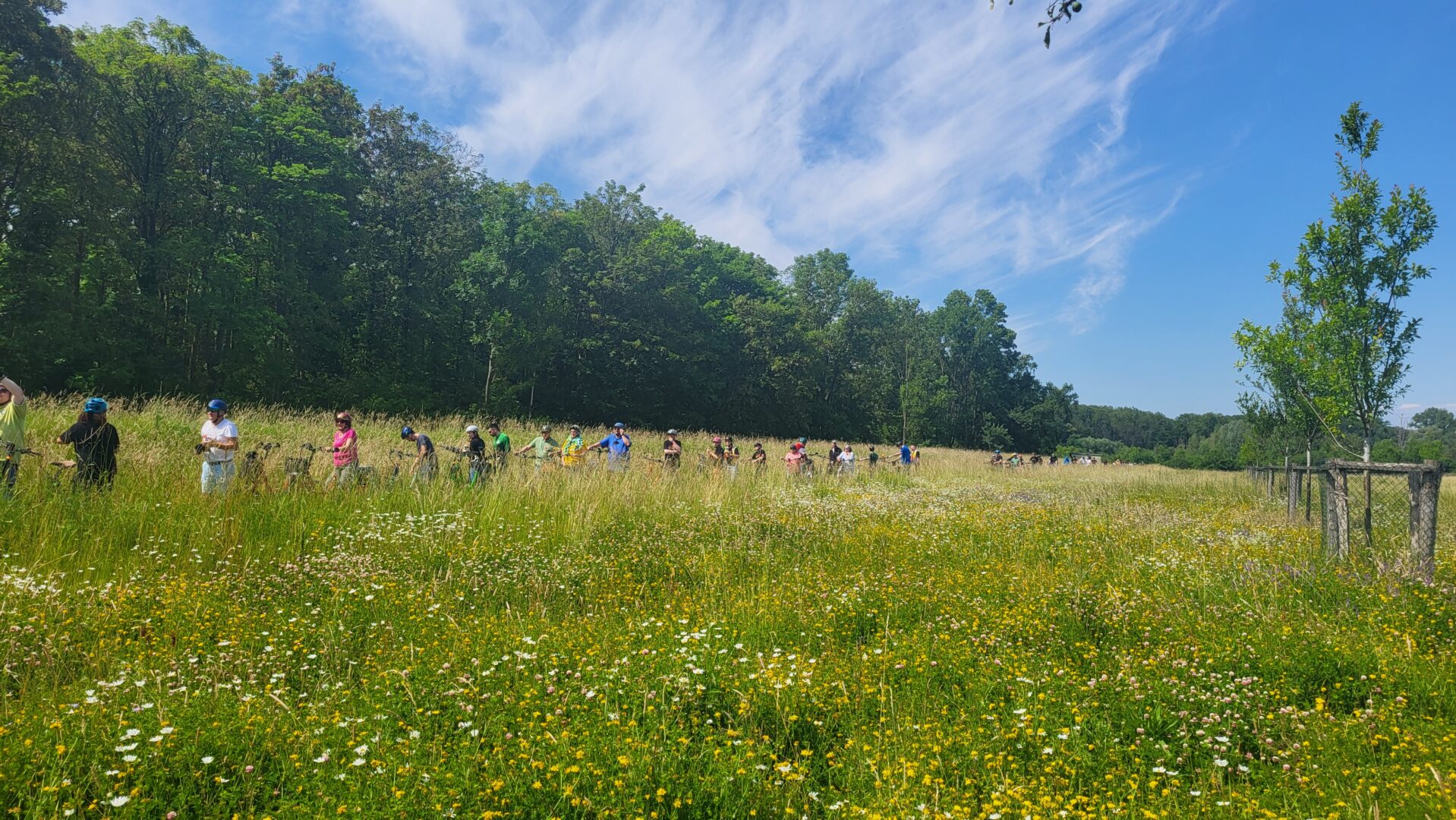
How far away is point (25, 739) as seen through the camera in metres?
2.81

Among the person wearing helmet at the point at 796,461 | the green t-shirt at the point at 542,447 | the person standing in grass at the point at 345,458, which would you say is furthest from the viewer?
the person wearing helmet at the point at 796,461

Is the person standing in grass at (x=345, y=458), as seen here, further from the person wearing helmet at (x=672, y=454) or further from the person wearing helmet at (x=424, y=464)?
the person wearing helmet at (x=672, y=454)

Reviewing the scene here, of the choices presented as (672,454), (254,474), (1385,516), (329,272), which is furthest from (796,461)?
(329,272)

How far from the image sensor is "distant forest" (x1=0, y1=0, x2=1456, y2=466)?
2223 centimetres

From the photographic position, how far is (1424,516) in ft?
19.4

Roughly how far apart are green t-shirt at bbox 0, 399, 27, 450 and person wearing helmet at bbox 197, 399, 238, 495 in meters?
1.58

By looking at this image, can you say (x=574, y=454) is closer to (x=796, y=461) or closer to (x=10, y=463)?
(x=796, y=461)

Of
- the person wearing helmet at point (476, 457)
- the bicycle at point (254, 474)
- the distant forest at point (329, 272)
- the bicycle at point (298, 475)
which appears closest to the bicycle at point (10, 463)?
the bicycle at point (254, 474)

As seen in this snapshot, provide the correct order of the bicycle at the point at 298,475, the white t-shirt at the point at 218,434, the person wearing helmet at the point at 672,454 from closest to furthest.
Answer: the white t-shirt at the point at 218,434 < the bicycle at the point at 298,475 < the person wearing helmet at the point at 672,454

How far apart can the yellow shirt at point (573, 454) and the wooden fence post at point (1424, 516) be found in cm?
1052

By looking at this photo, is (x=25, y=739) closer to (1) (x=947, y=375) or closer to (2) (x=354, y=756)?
(2) (x=354, y=756)

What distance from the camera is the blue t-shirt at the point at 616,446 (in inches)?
539

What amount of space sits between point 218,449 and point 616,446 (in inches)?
278

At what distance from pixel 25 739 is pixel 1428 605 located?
884 centimetres
